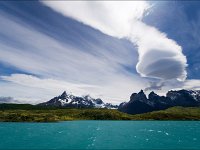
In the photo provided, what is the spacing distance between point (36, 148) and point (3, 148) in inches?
428

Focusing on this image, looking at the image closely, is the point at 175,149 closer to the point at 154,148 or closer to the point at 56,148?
the point at 154,148

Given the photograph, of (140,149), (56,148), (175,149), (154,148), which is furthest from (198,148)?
(56,148)

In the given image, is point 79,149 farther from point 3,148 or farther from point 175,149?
point 175,149

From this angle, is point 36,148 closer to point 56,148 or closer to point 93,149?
point 56,148

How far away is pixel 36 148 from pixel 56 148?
658cm

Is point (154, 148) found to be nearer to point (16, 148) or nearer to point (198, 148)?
point (198, 148)

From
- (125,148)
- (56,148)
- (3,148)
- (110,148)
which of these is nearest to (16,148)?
(3,148)

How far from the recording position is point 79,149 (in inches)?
3187

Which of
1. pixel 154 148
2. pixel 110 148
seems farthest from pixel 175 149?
pixel 110 148

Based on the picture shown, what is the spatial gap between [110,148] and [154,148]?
51.9 ft

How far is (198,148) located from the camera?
86750 millimetres

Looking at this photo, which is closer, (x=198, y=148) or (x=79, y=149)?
(x=79, y=149)

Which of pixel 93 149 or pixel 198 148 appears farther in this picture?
pixel 198 148

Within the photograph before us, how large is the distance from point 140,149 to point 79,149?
2065 centimetres
